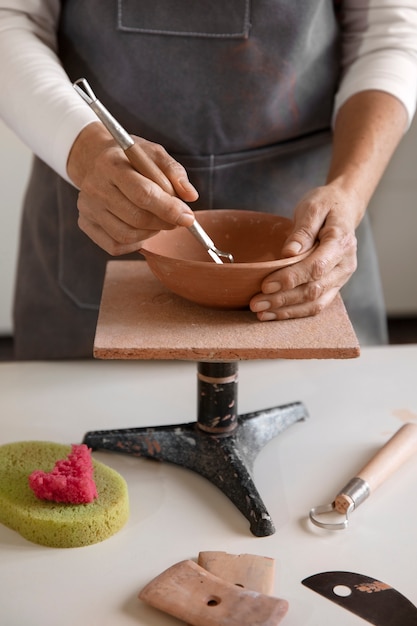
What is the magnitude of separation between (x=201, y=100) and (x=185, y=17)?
0.42ft

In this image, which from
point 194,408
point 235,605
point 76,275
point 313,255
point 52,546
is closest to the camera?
point 235,605

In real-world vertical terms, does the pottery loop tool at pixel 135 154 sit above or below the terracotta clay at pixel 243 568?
above

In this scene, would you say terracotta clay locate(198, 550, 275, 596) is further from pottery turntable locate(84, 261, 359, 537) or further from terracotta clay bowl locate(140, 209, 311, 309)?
terracotta clay bowl locate(140, 209, 311, 309)

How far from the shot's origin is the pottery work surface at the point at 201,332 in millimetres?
991

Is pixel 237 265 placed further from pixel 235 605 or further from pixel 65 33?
pixel 65 33

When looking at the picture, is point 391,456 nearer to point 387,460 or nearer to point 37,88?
point 387,460

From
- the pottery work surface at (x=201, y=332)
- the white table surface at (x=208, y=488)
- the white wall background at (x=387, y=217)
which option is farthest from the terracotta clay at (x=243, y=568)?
the white wall background at (x=387, y=217)

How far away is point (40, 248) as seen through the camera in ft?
5.14

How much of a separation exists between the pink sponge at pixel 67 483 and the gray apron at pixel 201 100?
21.1 inches

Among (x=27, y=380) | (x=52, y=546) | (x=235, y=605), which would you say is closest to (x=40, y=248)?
(x=27, y=380)

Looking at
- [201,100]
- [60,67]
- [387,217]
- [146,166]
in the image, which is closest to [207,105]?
[201,100]

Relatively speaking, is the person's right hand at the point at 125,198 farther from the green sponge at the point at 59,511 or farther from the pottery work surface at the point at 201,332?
the green sponge at the point at 59,511

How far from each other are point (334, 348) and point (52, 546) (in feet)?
1.29

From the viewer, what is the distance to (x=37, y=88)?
1.25m
